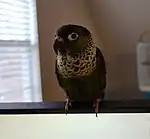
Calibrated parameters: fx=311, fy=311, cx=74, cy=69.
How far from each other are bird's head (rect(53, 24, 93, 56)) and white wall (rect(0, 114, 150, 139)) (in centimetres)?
26

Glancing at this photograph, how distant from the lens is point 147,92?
1667 mm

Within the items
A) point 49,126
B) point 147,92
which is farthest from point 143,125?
point 147,92

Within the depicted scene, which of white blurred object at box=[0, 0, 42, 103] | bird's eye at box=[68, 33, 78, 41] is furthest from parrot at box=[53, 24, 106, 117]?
white blurred object at box=[0, 0, 42, 103]

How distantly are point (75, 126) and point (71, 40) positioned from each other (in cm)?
32

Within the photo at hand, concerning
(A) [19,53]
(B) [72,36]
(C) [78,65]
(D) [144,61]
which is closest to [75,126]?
(C) [78,65]

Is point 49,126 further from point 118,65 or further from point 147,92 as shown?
point 118,65

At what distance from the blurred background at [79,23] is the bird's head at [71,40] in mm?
546

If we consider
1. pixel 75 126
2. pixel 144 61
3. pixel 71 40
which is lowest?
pixel 75 126

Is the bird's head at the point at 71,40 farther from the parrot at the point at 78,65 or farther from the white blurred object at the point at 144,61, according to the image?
the white blurred object at the point at 144,61

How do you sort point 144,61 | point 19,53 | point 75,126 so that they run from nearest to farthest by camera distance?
point 75,126
point 19,53
point 144,61

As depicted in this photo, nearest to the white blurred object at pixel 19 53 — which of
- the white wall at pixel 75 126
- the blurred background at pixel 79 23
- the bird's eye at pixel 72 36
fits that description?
the blurred background at pixel 79 23

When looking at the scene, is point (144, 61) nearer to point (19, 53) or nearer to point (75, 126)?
point (19, 53)

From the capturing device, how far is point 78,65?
3.94 ft

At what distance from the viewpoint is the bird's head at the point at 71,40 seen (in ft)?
3.85
